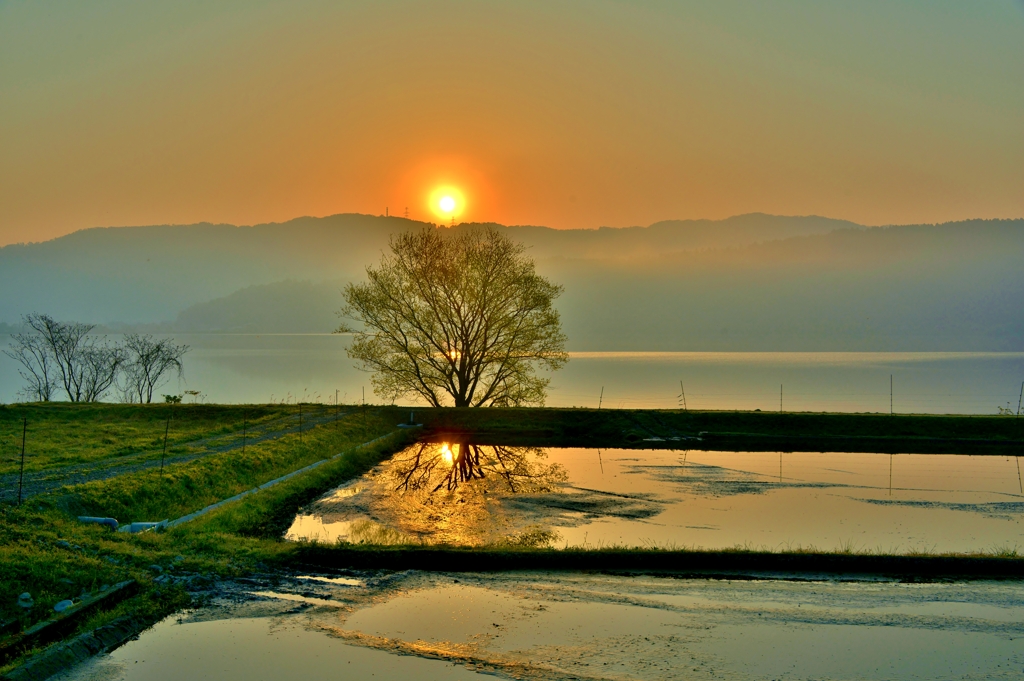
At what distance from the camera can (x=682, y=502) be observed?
24.9 meters

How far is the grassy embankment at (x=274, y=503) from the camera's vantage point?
15.5 metres

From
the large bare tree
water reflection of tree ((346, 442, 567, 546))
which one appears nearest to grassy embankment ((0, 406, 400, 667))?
water reflection of tree ((346, 442, 567, 546))

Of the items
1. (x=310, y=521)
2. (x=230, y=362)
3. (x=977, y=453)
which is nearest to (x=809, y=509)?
(x=310, y=521)

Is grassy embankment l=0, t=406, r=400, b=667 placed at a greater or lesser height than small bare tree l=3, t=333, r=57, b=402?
lesser

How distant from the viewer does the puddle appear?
2041 centimetres

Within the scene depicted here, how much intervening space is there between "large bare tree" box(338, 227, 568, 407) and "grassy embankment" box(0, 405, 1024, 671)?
4.92m

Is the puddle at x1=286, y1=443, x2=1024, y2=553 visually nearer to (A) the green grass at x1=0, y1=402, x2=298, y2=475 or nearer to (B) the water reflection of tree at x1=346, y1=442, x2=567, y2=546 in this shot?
(B) the water reflection of tree at x1=346, y1=442, x2=567, y2=546

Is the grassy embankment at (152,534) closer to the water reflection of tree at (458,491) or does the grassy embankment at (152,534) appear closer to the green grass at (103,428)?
the green grass at (103,428)

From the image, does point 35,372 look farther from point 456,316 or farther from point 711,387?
point 711,387

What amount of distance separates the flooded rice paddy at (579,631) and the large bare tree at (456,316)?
3062 centimetres

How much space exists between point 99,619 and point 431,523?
9817 mm

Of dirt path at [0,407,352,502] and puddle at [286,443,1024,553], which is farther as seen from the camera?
dirt path at [0,407,352,502]

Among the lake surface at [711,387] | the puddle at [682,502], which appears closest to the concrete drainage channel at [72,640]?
the puddle at [682,502]

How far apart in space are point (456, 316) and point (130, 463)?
Result: 24151mm
